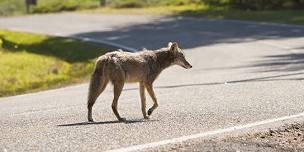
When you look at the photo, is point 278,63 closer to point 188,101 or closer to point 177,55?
point 188,101

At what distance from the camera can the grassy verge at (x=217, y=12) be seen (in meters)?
35.1

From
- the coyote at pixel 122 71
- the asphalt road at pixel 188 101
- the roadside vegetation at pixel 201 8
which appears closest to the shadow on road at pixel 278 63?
the asphalt road at pixel 188 101

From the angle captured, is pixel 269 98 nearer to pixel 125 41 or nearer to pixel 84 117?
pixel 84 117

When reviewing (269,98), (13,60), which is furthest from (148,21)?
(269,98)

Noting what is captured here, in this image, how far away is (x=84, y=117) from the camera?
12.2 meters

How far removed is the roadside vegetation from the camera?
1448 inches

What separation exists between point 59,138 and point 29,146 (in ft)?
1.89

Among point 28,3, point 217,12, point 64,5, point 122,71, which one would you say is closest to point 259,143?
point 122,71

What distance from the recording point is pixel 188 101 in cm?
1362

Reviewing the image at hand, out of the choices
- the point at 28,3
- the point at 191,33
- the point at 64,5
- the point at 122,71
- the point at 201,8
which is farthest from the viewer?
the point at 28,3

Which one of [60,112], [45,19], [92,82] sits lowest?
[45,19]

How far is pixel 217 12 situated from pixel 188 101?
28013mm

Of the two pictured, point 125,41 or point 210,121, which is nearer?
point 210,121

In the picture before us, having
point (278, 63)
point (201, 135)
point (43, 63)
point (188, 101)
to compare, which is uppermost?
point (201, 135)
